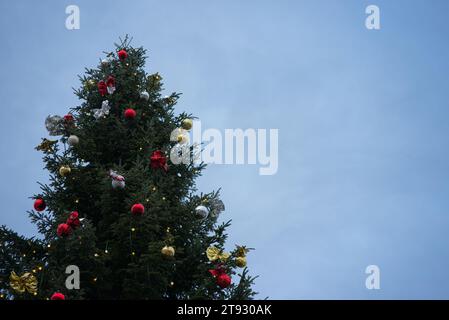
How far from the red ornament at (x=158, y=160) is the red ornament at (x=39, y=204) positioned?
1906 mm

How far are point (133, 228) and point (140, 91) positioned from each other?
3.78 metres

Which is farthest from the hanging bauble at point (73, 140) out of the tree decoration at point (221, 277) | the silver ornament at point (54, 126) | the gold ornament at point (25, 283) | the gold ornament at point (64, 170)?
the tree decoration at point (221, 277)

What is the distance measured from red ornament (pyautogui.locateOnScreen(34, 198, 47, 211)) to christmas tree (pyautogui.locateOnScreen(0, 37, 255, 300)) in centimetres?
2

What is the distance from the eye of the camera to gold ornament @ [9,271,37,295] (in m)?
5.49

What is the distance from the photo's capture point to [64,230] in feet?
18.9

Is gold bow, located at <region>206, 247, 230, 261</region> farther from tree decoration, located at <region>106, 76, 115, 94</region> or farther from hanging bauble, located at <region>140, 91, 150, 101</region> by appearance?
tree decoration, located at <region>106, 76, 115, 94</region>

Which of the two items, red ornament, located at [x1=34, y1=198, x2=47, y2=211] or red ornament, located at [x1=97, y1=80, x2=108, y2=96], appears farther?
red ornament, located at [x1=97, y1=80, x2=108, y2=96]

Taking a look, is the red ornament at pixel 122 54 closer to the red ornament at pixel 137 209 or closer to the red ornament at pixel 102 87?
the red ornament at pixel 102 87

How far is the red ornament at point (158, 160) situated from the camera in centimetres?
726

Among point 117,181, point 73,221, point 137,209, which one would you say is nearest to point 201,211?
point 137,209

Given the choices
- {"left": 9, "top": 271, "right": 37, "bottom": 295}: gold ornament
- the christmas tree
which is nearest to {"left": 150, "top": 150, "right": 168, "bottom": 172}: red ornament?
the christmas tree
